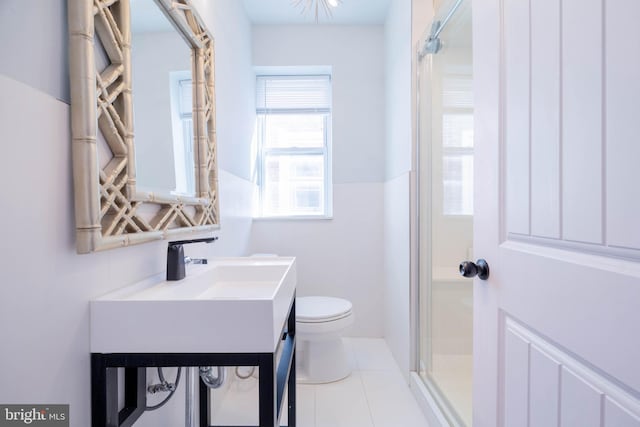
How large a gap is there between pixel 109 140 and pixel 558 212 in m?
1.06

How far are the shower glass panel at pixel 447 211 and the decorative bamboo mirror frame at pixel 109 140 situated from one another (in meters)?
1.21

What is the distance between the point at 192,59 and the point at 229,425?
5.56 feet

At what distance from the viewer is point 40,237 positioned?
0.63m

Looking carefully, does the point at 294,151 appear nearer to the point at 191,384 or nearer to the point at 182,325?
the point at 191,384

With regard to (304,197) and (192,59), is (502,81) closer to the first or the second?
(192,59)

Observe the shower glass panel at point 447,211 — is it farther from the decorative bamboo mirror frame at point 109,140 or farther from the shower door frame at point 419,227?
the decorative bamboo mirror frame at point 109,140

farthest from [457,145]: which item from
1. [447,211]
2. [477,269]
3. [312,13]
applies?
[312,13]

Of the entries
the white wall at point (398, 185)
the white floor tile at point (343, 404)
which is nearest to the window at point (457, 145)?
the white wall at point (398, 185)

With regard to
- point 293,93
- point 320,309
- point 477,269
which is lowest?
point 320,309

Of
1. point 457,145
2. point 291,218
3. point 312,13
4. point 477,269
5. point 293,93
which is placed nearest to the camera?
point 477,269

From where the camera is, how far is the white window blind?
2756mm

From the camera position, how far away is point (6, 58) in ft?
1.85

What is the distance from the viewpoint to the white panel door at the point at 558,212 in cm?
51

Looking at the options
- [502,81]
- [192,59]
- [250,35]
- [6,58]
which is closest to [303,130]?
[250,35]
